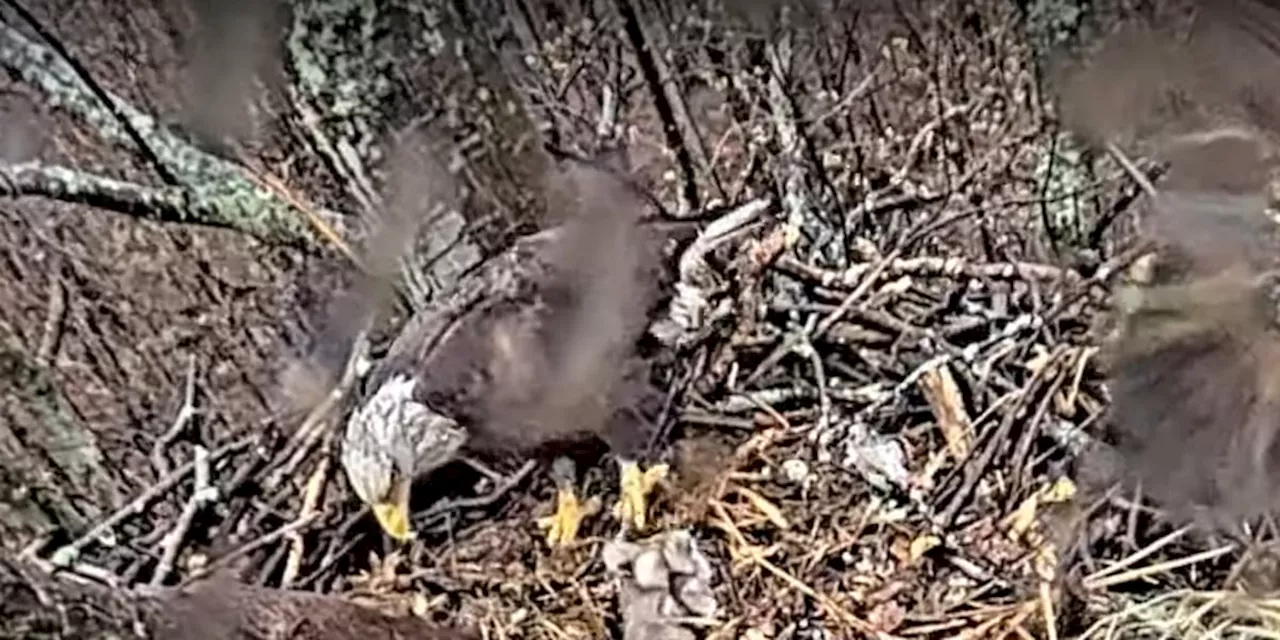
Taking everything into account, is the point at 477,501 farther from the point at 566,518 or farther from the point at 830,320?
the point at 830,320

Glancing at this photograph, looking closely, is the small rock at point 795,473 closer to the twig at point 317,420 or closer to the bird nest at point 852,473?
the bird nest at point 852,473

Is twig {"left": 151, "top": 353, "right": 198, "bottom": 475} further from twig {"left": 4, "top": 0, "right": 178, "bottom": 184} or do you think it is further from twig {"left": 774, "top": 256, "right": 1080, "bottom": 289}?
twig {"left": 774, "top": 256, "right": 1080, "bottom": 289}

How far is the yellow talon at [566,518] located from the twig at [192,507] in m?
0.20

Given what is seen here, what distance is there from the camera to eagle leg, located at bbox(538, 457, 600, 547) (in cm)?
106

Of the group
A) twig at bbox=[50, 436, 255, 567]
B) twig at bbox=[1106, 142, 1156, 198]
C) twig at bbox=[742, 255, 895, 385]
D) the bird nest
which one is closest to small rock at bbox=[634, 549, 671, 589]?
the bird nest

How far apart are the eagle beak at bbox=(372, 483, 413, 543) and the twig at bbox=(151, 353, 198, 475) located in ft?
0.41

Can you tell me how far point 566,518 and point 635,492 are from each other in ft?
0.14

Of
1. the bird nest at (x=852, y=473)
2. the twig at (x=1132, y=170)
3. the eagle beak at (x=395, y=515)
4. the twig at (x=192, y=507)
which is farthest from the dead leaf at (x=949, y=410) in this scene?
the twig at (x=192, y=507)

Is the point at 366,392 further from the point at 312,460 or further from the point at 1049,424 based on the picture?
the point at 1049,424

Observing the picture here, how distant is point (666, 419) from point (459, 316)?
0.14 metres

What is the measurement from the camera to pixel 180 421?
107 cm

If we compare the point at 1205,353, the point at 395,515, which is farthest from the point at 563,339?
the point at 1205,353

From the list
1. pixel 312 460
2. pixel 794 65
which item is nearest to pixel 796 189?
pixel 794 65

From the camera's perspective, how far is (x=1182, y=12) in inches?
40.2
